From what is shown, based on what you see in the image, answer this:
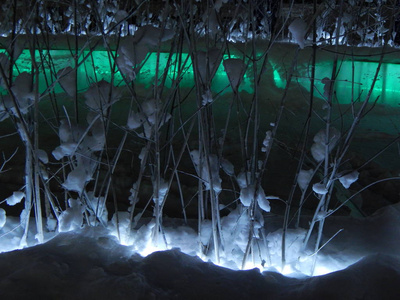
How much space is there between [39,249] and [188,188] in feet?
3.14

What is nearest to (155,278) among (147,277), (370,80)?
(147,277)

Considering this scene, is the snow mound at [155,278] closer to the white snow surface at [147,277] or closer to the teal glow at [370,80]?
the white snow surface at [147,277]

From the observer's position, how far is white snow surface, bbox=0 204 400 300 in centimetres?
A: 86

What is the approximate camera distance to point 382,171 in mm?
2104

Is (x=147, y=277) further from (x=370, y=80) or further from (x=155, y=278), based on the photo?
(x=370, y=80)

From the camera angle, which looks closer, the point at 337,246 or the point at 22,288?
the point at 22,288

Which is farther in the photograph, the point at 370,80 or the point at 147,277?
the point at 370,80

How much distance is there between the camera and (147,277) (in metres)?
0.93

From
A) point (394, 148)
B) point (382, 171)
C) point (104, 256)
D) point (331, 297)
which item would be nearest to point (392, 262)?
point (331, 297)

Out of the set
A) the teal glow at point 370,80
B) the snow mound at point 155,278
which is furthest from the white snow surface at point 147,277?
the teal glow at point 370,80

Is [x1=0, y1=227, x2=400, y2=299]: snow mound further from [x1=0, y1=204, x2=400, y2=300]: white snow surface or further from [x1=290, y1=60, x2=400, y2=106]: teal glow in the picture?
[x1=290, y1=60, x2=400, y2=106]: teal glow

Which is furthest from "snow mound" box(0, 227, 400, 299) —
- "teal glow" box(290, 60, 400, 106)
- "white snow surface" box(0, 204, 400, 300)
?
"teal glow" box(290, 60, 400, 106)

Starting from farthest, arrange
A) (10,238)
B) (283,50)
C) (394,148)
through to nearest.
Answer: (283,50) < (394,148) < (10,238)

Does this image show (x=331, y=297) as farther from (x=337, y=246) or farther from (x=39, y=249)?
(x=39, y=249)
